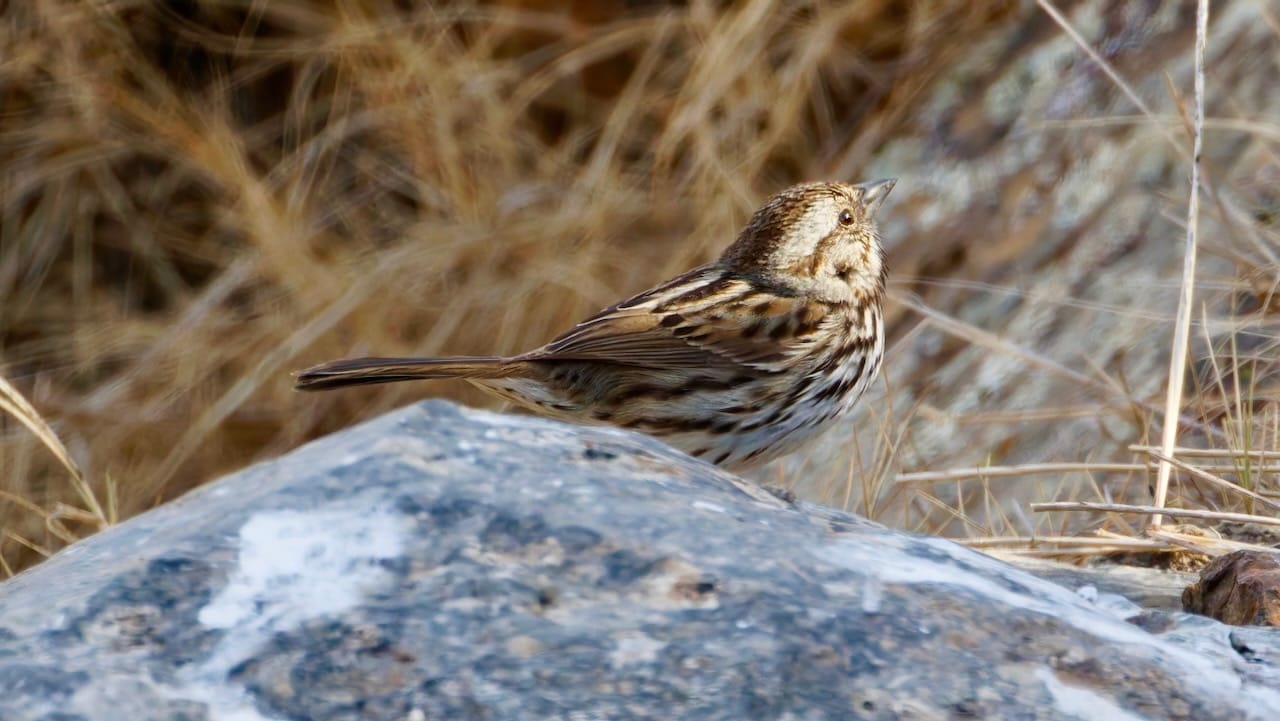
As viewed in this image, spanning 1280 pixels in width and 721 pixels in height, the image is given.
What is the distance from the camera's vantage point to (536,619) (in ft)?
5.43

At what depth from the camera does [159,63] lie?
6316 millimetres

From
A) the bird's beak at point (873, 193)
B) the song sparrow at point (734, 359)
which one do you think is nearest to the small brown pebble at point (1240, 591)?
the song sparrow at point (734, 359)

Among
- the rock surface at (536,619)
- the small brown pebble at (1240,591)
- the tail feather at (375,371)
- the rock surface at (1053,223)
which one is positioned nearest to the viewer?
the rock surface at (536,619)

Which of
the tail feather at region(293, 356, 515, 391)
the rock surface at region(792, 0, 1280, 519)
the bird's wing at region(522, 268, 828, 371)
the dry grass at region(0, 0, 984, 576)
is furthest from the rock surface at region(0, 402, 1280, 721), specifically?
the dry grass at region(0, 0, 984, 576)

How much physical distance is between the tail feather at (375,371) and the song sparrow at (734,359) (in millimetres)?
11

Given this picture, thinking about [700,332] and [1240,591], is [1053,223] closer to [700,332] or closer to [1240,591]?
[700,332]

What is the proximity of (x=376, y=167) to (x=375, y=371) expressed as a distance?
Result: 3.19 metres

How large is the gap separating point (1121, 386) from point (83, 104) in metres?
3.95

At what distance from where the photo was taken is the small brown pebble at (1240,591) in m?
2.07

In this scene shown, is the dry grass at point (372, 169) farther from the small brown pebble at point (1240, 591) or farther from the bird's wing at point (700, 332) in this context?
the small brown pebble at point (1240, 591)

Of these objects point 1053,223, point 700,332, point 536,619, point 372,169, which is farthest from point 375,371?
point 372,169

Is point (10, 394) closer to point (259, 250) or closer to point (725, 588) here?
point (725, 588)

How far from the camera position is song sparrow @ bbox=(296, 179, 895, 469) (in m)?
3.36

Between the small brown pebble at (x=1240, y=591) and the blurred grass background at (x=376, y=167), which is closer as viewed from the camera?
the small brown pebble at (x=1240, y=591)
